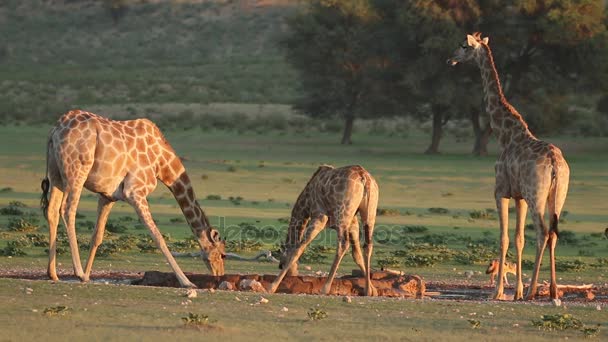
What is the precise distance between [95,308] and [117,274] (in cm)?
465

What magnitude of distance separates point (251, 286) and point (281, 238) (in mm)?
7808

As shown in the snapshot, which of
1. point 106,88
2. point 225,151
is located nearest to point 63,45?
point 106,88

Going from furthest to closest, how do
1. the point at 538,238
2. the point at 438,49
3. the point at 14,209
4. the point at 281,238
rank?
1. the point at 438,49
2. the point at 14,209
3. the point at 281,238
4. the point at 538,238

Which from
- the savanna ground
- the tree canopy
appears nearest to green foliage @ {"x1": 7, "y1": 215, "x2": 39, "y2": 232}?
the savanna ground

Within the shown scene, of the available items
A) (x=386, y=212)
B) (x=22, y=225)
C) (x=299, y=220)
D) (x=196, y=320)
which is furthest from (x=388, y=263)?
(x=386, y=212)

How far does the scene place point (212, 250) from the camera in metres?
16.0

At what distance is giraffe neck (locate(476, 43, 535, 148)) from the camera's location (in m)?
16.2

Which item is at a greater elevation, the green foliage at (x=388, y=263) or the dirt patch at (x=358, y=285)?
the dirt patch at (x=358, y=285)

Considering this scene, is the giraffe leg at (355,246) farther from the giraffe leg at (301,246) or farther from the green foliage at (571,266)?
the green foliage at (571,266)

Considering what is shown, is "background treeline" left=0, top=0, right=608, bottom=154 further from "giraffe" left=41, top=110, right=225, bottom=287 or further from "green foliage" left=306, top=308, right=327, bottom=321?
"green foliage" left=306, top=308, right=327, bottom=321

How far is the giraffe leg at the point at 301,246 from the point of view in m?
14.8

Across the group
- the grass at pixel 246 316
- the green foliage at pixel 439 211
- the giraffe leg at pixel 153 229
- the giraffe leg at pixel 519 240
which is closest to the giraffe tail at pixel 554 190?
the giraffe leg at pixel 519 240

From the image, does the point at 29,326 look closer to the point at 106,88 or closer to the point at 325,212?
the point at 325,212

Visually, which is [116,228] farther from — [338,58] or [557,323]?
[338,58]
